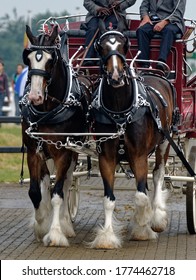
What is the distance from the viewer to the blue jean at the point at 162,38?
13070 mm

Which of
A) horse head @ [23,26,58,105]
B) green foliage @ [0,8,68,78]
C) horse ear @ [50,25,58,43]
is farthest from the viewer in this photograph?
green foliage @ [0,8,68,78]

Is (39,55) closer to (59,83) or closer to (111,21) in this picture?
(59,83)

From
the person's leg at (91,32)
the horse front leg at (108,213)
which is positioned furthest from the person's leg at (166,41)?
the horse front leg at (108,213)

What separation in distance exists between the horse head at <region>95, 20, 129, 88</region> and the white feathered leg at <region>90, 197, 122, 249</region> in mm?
1363

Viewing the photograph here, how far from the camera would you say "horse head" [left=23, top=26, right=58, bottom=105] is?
1139 cm

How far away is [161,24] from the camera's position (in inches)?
522

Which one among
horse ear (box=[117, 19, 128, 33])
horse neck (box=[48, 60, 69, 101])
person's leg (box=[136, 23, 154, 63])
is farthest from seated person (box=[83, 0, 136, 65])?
horse neck (box=[48, 60, 69, 101])

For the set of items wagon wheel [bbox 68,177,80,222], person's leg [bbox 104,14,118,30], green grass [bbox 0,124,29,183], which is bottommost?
green grass [bbox 0,124,29,183]

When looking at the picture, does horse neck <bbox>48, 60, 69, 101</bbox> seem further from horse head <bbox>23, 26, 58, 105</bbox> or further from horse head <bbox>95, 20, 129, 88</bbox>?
horse head <bbox>95, 20, 129, 88</bbox>

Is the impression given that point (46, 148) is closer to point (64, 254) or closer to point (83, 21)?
point (64, 254)

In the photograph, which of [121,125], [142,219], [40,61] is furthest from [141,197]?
[40,61]

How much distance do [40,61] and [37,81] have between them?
0.83 feet

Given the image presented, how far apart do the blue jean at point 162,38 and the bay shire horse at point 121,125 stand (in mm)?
977
